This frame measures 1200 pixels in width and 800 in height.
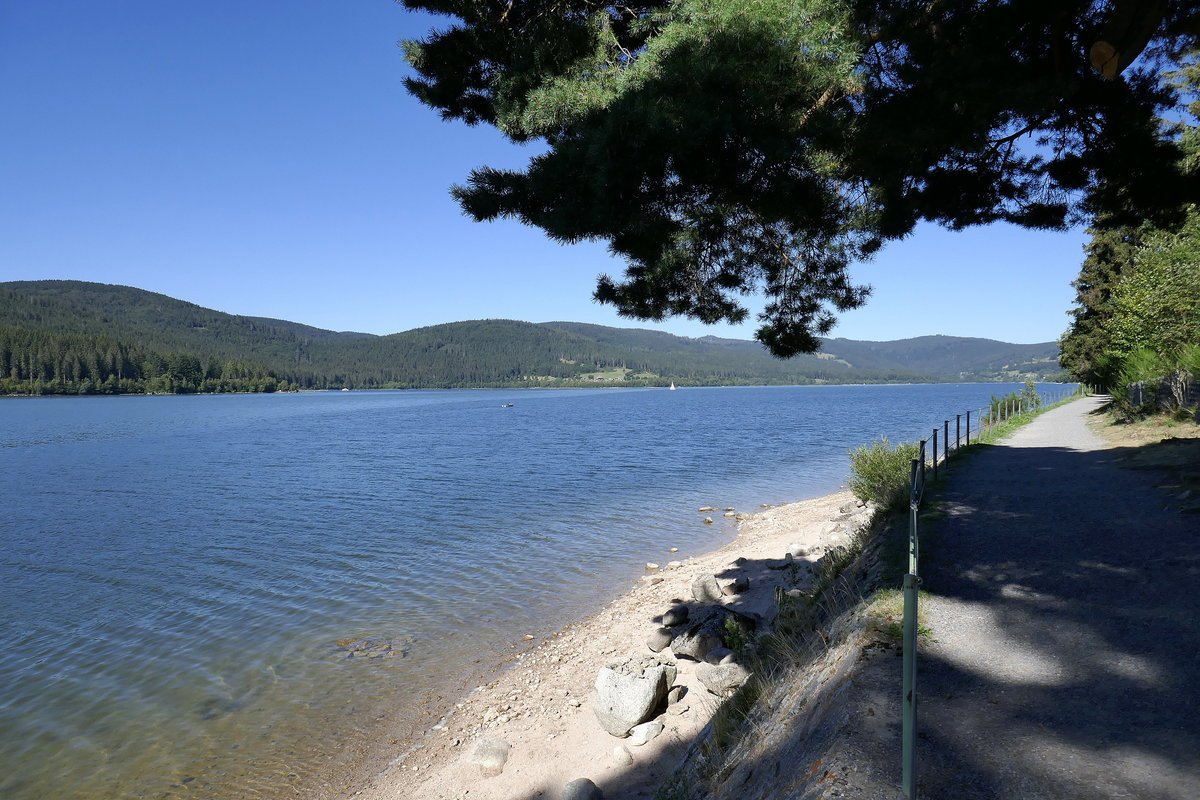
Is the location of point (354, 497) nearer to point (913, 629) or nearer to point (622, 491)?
point (622, 491)

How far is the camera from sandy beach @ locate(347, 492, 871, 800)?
700 centimetres

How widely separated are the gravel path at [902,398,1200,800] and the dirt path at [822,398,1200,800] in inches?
0.4

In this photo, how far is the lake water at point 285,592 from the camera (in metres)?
8.41

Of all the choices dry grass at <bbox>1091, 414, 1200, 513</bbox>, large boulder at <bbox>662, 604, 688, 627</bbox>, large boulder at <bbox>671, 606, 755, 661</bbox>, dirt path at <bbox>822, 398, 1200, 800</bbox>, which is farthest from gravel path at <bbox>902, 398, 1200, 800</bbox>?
large boulder at <bbox>662, 604, 688, 627</bbox>

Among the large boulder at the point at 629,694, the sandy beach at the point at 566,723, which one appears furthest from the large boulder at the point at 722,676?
the large boulder at the point at 629,694

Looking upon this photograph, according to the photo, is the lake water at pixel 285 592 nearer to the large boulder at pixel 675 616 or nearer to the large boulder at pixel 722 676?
the large boulder at pixel 675 616

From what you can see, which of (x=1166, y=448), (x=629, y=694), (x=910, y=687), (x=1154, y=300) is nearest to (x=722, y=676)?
(x=629, y=694)

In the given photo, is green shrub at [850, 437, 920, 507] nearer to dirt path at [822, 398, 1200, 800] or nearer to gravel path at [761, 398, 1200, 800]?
dirt path at [822, 398, 1200, 800]

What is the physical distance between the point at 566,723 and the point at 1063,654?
5.45 metres

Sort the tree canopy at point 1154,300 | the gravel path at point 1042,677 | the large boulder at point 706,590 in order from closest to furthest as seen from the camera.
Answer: the gravel path at point 1042,677 → the large boulder at point 706,590 → the tree canopy at point 1154,300

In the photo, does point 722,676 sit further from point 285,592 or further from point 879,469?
point 285,592

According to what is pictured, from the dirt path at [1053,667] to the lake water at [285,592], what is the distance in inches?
257

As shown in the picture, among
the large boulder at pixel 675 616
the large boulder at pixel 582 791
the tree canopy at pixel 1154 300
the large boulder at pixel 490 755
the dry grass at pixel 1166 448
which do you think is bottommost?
the large boulder at pixel 490 755

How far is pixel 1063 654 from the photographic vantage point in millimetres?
4789
